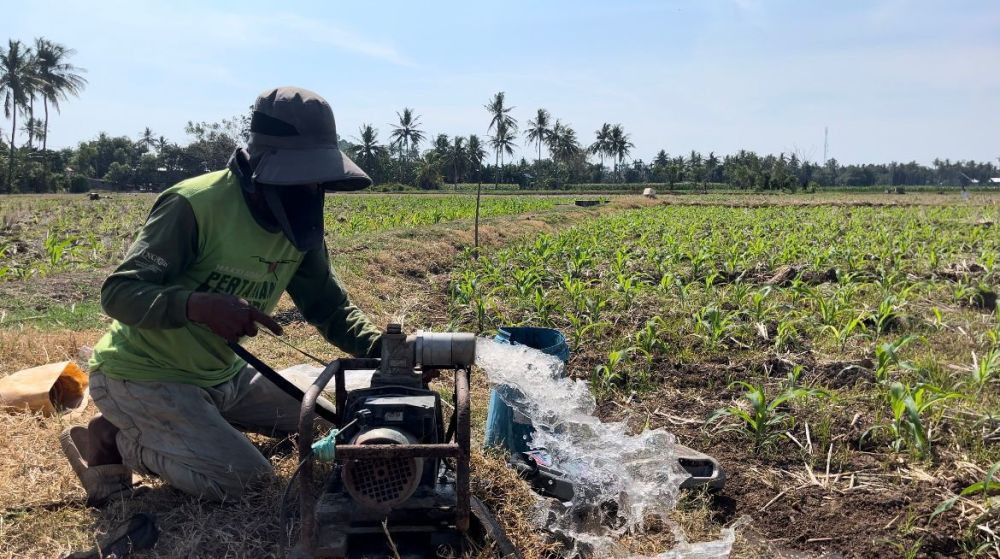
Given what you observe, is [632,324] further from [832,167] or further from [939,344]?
[832,167]

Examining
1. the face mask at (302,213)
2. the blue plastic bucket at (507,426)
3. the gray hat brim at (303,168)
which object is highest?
the gray hat brim at (303,168)

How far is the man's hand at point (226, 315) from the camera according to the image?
2.13 meters

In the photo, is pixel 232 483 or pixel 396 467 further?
pixel 232 483

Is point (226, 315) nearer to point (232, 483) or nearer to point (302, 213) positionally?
point (302, 213)

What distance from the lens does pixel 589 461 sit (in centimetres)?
296

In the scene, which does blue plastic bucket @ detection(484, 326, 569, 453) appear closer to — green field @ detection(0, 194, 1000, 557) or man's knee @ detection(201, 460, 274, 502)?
green field @ detection(0, 194, 1000, 557)

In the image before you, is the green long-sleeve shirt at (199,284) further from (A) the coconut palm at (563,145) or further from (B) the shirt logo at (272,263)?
(A) the coconut palm at (563,145)

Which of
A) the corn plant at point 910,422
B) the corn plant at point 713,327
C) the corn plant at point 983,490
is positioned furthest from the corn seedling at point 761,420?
the corn plant at point 713,327

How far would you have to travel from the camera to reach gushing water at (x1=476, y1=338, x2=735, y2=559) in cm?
252

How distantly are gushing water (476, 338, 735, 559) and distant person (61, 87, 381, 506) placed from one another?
0.71 metres

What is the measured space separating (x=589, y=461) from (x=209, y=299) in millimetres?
1724

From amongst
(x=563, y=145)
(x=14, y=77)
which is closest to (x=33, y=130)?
(x=14, y=77)

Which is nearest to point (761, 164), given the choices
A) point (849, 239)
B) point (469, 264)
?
point (849, 239)

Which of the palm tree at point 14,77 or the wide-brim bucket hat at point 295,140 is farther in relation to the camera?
the palm tree at point 14,77
